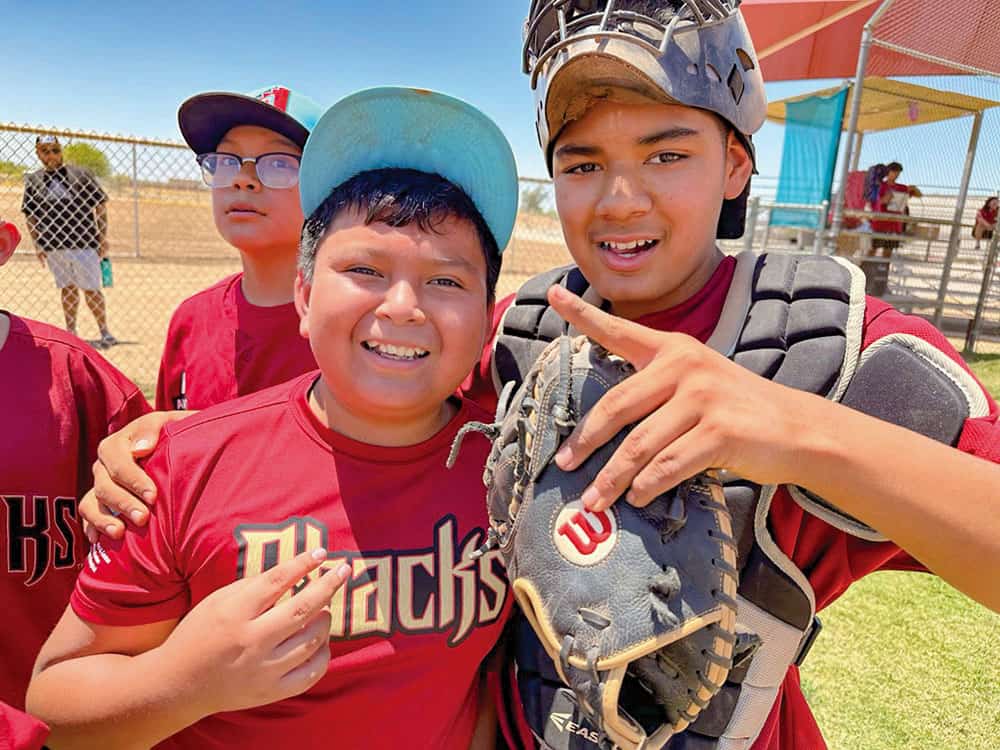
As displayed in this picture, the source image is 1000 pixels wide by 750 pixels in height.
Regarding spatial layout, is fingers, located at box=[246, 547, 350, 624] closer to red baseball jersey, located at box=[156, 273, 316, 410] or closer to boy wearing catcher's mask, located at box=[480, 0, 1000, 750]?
boy wearing catcher's mask, located at box=[480, 0, 1000, 750]

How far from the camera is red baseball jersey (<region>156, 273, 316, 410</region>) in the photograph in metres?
2.48

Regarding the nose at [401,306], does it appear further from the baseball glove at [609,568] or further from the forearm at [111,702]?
the forearm at [111,702]

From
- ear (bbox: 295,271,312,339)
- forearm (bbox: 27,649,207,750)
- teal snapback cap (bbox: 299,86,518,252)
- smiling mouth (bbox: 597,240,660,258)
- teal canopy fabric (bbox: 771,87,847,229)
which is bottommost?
forearm (bbox: 27,649,207,750)

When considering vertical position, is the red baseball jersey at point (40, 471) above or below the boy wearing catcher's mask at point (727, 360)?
below

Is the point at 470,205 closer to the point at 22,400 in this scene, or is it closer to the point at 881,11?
the point at 22,400

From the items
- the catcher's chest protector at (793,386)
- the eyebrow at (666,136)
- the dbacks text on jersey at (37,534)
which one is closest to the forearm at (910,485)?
the catcher's chest protector at (793,386)

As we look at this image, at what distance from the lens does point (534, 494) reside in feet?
4.06

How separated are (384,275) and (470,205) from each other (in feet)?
1.04

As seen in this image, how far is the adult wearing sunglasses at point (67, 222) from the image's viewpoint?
7270mm

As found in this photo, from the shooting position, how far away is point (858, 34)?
1015cm

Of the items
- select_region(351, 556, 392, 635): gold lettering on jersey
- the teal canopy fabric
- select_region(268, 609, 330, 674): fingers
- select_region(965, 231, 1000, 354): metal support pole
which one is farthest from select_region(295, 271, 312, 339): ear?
select_region(965, 231, 1000, 354): metal support pole

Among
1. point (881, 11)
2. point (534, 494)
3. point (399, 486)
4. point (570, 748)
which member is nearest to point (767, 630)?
point (570, 748)

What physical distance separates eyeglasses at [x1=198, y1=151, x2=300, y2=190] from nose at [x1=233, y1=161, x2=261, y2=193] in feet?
0.04

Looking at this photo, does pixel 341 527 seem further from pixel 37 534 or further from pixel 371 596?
pixel 37 534
